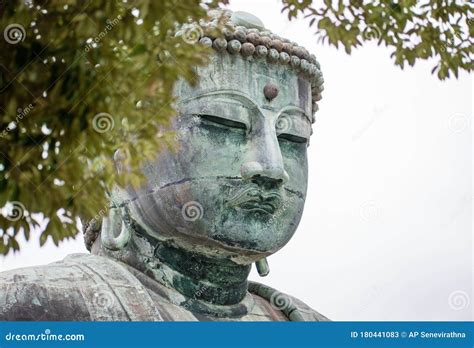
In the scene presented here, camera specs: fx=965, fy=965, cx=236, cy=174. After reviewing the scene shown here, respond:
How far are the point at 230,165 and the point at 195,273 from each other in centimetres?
57

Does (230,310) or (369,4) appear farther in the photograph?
(369,4)

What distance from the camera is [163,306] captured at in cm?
460

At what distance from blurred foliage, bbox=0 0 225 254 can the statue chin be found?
0.74 ft

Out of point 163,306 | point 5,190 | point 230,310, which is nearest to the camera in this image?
point 5,190

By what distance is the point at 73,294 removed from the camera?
4316mm

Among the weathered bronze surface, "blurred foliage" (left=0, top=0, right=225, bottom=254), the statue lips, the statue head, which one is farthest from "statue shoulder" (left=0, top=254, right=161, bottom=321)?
the statue lips

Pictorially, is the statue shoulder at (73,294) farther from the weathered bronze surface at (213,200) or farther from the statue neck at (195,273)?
the statue neck at (195,273)

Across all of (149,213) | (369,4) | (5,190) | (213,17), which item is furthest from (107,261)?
(369,4)

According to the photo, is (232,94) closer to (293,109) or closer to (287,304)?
(293,109)

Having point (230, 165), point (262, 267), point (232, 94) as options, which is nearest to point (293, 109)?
point (232, 94)

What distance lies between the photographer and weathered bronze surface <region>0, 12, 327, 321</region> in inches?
181

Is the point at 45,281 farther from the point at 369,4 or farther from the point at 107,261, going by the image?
the point at 369,4

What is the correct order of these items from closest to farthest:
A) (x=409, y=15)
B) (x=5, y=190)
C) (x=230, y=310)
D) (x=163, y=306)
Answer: (x=5, y=190) → (x=163, y=306) → (x=230, y=310) → (x=409, y=15)

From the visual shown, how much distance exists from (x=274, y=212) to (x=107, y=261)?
0.85 meters
